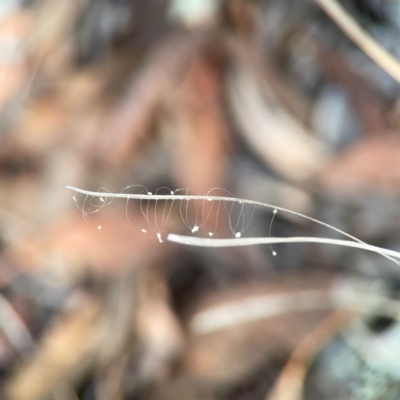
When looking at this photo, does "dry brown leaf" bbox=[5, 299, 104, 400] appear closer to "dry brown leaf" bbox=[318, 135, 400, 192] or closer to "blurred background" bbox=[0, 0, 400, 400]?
"blurred background" bbox=[0, 0, 400, 400]

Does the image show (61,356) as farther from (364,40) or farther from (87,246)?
(364,40)

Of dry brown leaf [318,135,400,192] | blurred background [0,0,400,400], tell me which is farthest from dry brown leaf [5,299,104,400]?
dry brown leaf [318,135,400,192]

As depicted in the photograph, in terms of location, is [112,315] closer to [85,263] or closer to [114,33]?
[85,263]

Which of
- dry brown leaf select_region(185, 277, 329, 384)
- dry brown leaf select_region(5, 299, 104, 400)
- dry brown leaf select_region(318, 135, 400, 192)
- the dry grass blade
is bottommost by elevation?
dry brown leaf select_region(5, 299, 104, 400)

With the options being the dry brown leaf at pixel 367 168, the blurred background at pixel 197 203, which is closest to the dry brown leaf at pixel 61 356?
the blurred background at pixel 197 203

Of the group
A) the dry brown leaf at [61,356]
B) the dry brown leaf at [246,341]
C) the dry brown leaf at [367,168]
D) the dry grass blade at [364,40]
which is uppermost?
the dry grass blade at [364,40]

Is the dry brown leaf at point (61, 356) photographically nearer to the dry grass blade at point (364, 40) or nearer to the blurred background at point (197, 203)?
the blurred background at point (197, 203)

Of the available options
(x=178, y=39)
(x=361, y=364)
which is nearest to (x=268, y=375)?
(x=361, y=364)

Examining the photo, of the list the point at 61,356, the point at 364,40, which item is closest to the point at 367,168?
the point at 364,40
